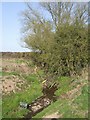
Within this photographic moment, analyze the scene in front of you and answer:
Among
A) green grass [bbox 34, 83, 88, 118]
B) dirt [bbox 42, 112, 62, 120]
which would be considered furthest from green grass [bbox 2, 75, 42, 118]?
dirt [bbox 42, 112, 62, 120]

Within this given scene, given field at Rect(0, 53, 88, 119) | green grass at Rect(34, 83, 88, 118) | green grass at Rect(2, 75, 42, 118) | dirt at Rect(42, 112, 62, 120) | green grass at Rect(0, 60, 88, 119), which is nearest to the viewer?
green grass at Rect(34, 83, 88, 118)

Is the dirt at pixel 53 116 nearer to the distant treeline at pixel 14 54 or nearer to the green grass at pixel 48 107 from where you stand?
the green grass at pixel 48 107

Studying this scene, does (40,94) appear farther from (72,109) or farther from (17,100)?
(72,109)

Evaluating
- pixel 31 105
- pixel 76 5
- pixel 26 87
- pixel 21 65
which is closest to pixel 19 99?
pixel 31 105

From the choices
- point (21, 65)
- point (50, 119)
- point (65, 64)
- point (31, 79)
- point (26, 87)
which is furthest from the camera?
point (21, 65)

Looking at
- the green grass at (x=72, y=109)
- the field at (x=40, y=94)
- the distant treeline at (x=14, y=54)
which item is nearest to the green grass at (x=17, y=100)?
the field at (x=40, y=94)

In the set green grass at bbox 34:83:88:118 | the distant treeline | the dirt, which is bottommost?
the dirt

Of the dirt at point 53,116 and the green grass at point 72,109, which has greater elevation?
the green grass at point 72,109

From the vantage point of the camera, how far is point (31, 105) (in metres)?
20.7

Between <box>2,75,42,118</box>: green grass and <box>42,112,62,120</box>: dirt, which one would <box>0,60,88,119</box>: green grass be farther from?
<box>42,112,62,120</box>: dirt

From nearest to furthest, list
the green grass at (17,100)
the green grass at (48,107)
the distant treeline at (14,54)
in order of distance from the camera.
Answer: the green grass at (48,107)
the green grass at (17,100)
the distant treeline at (14,54)

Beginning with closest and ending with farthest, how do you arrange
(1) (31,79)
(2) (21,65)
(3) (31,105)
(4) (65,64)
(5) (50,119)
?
1. (5) (50,119)
2. (3) (31,105)
3. (1) (31,79)
4. (4) (65,64)
5. (2) (21,65)

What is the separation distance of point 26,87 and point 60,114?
29.5 feet

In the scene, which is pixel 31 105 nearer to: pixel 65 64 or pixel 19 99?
pixel 19 99
